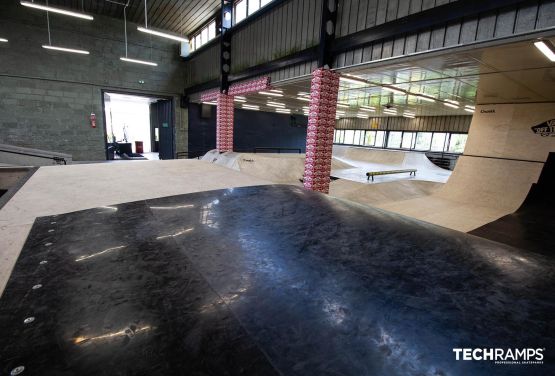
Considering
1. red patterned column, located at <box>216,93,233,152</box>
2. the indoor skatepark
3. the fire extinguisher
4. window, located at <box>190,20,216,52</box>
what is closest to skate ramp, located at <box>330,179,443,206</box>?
the indoor skatepark

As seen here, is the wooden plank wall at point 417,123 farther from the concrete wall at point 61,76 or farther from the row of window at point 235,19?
the concrete wall at point 61,76

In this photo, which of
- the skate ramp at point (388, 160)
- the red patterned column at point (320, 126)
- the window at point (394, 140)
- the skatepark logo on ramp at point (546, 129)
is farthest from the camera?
the window at point (394, 140)

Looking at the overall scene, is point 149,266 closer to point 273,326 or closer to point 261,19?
point 273,326

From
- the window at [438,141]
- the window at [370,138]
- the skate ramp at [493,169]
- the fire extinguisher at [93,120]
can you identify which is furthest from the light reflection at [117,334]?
the window at [370,138]

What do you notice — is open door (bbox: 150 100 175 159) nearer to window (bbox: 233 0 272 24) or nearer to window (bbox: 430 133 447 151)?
window (bbox: 233 0 272 24)

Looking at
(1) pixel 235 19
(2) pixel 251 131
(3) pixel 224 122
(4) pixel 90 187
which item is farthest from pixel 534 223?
(2) pixel 251 131

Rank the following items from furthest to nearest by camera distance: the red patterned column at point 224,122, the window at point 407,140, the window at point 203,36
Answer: the window at point 407,140
the window at point 203,36
the red patterned column at point 224,122

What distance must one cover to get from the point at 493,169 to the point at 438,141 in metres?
12.5

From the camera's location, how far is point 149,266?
0.93 m

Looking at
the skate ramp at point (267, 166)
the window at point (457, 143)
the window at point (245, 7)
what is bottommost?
the skate ramp at point (267, 166)

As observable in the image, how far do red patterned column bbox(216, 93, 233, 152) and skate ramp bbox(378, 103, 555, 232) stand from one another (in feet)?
24.5

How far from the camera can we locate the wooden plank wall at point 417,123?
17.0 meters

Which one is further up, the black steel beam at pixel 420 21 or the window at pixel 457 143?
the black steel beam at pixel 420 21

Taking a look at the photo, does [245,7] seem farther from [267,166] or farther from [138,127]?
[138,127]
